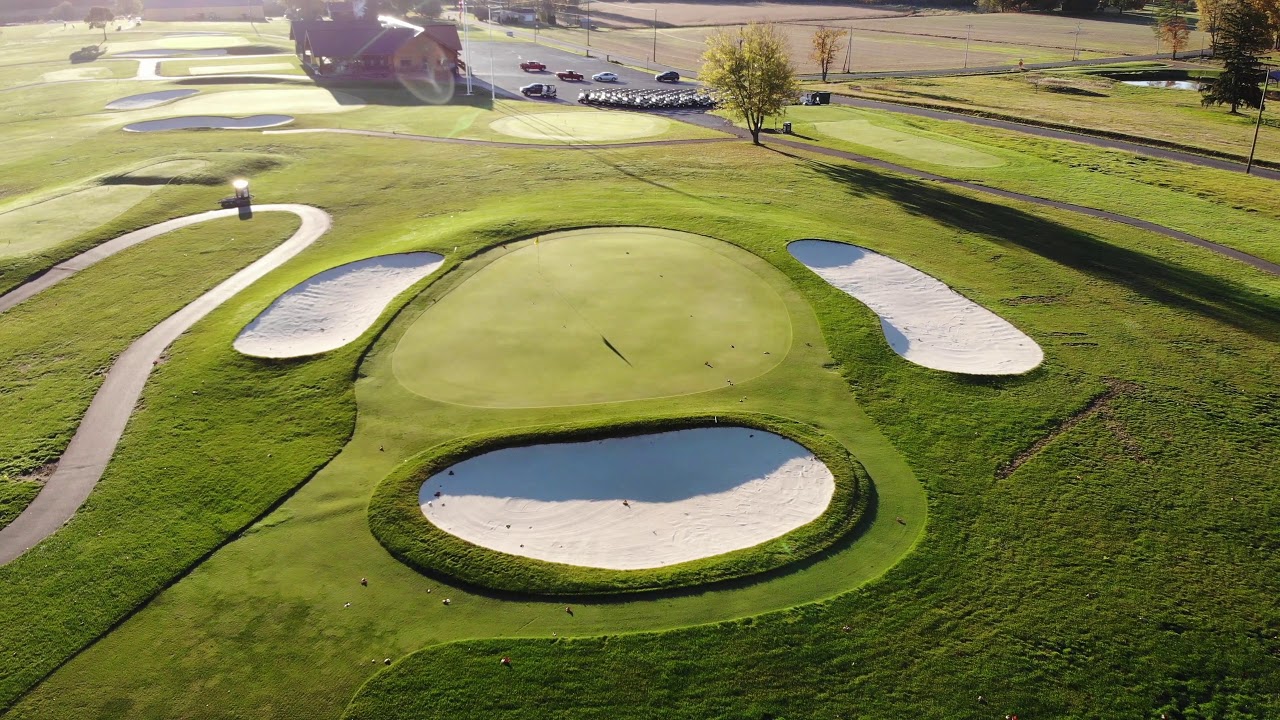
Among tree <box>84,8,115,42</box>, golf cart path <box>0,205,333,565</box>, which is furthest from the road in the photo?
tree <box>84,8,115,42</box>

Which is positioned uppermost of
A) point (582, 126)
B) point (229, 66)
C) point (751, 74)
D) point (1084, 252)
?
point (229, 66)

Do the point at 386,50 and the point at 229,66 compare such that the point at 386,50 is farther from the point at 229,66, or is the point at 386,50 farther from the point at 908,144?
the point at 908,144

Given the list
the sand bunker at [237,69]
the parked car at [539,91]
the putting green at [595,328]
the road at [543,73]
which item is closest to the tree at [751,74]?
the road at [543,73]

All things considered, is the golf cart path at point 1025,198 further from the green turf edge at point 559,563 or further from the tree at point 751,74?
the green turf edge at point 559,563

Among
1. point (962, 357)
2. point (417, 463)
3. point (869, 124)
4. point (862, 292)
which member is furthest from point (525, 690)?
point (869, 124)

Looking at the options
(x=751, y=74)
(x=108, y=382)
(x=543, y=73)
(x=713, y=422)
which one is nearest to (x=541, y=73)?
(x=543, y=73)
